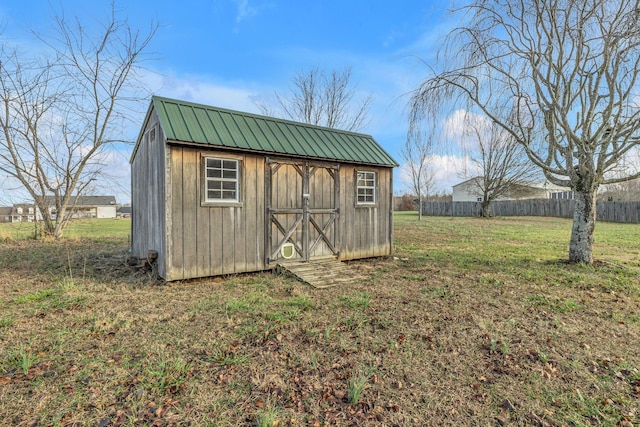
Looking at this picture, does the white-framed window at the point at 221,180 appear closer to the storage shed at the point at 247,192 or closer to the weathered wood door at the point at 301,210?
the storage shed at the point at 247,192

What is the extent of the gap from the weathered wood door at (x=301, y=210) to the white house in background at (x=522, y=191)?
25.7 m

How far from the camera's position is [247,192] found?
6.98 metres

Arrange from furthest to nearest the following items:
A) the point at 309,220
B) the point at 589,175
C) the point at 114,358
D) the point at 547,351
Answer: the point at 309,220 → the point at 589,175 → the point at 547,351 → the point at 114,358

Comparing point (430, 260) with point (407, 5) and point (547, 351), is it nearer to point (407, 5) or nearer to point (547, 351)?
point (547, 351)

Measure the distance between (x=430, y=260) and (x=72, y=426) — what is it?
8.29m

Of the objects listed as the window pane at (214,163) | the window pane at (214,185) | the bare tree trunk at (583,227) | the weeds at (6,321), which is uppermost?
the window pane at (214,163)

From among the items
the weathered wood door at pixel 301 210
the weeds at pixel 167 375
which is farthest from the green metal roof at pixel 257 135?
the weeds at pixel 167 375

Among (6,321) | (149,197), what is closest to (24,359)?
(6,321)

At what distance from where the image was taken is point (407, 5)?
743 cm

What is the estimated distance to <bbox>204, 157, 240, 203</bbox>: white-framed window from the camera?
258 inches

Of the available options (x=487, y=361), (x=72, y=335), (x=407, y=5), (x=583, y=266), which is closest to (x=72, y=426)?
(x=72, y=335)

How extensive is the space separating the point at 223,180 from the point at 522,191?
35.7 m

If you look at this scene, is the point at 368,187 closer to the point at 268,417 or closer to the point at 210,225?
the point at 210,225

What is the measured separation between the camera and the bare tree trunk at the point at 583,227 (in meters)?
7.48
